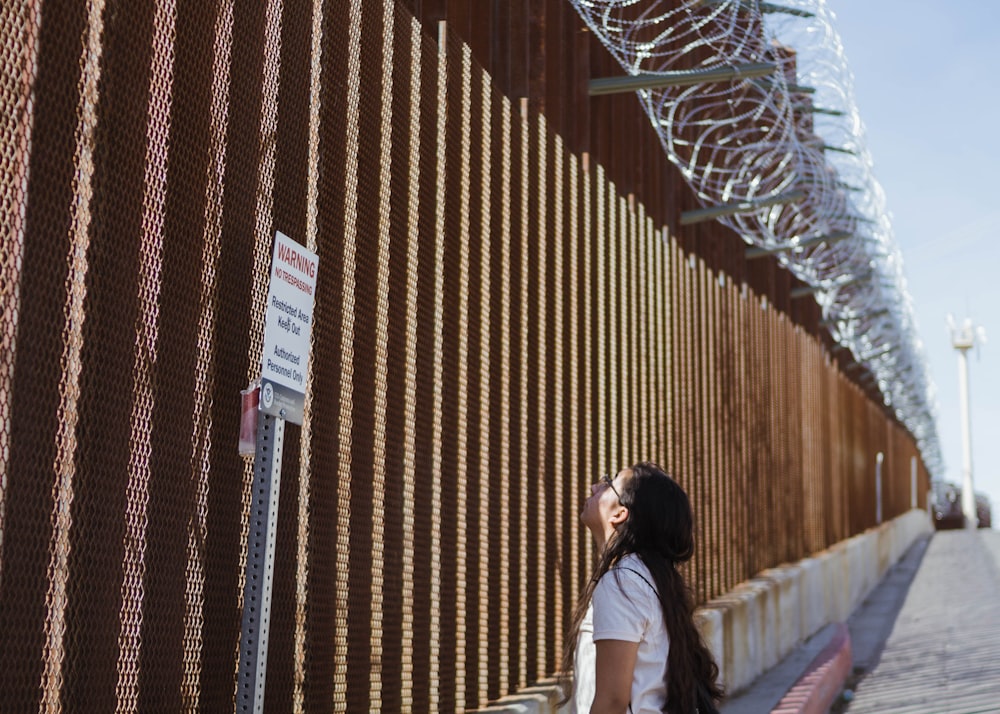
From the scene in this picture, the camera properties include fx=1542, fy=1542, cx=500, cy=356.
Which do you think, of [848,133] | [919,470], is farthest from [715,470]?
[919,470]

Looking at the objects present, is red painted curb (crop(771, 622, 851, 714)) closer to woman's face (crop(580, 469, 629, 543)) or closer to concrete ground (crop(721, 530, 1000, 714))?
concrete ground (crop(721, 530, 1000, 714))

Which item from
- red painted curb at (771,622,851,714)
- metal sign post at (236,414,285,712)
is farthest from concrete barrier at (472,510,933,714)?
metal sign post at (236,414,285,712)

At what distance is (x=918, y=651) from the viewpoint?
16.8m

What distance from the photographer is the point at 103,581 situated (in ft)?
12.6

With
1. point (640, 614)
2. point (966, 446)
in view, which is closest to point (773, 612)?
point (640, 614)

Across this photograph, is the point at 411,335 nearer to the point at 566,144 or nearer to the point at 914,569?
the point at 566,144

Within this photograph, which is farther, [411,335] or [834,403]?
[834,403]

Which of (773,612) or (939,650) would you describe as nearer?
(773,612)

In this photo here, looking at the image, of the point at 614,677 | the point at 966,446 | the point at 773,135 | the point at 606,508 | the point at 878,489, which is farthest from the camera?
the point at 966,446

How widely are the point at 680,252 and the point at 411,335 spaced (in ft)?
23.5

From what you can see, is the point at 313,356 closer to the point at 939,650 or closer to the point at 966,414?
the point at 939,650

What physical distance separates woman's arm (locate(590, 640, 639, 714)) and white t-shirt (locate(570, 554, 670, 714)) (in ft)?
0.09

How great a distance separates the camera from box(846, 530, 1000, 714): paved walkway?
1254cm

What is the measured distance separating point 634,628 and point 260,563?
101 centimetres
